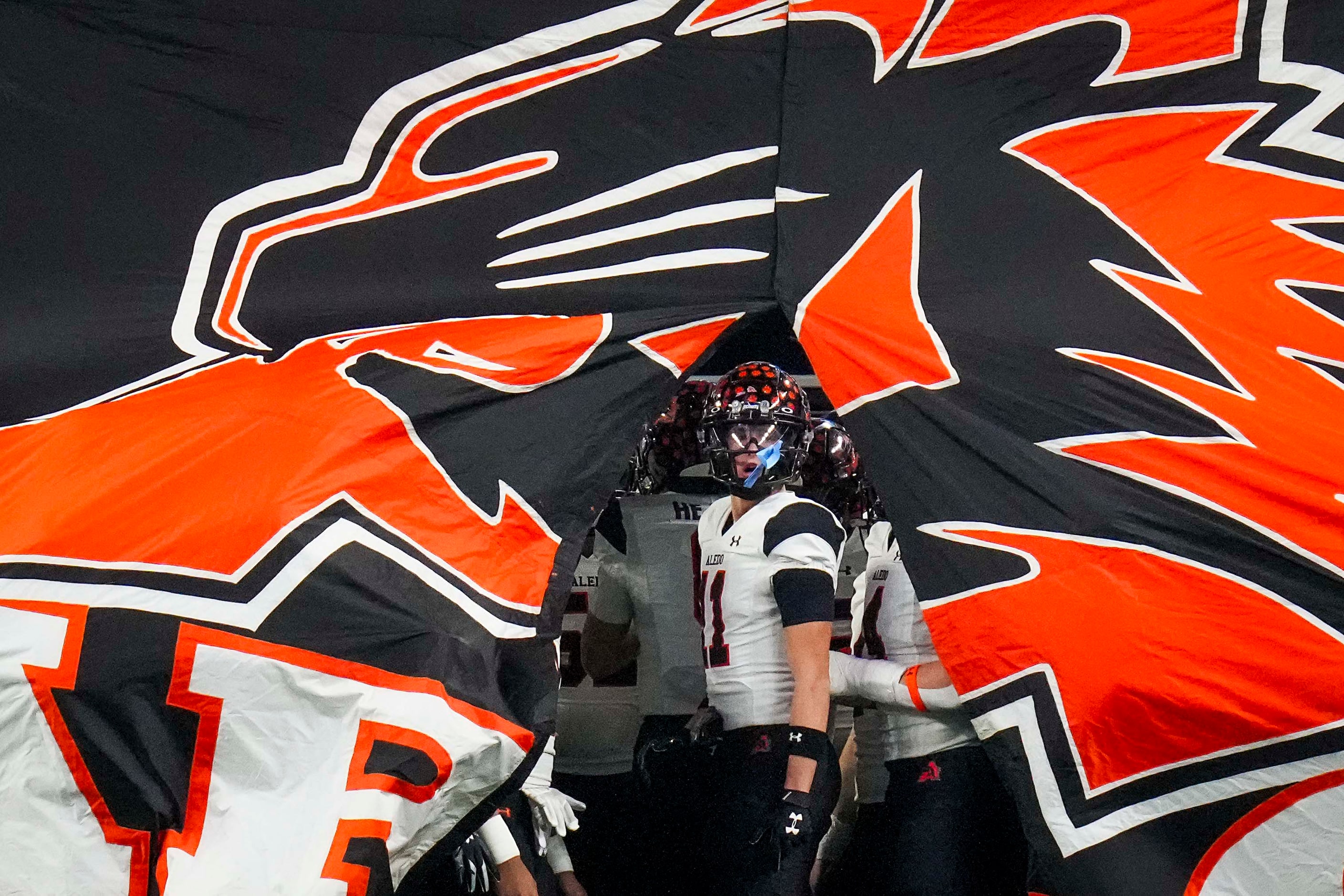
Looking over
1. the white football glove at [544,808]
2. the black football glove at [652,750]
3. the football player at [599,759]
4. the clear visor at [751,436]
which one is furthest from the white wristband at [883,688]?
the football player at [599,759]

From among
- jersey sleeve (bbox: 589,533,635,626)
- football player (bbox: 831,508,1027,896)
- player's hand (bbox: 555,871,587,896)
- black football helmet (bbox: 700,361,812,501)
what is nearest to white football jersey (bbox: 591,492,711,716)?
jersey sleeve (bbox: 589,533,635,626)

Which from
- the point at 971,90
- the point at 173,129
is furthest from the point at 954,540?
the point at 173,129

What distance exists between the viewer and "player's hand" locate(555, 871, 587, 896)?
4.03m

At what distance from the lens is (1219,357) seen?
10.9ft

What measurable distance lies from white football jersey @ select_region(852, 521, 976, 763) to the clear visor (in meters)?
0.43

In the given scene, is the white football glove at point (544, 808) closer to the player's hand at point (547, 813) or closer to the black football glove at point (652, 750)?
the player's hand at point (547, 813)

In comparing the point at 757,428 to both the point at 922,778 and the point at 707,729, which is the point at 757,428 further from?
the point at 922,778

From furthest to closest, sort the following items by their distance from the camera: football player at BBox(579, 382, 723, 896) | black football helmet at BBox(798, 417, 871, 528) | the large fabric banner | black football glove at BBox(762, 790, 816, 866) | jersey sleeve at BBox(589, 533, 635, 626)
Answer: black football helmet at BBox(798, 417, 871, 528), jersey sleeve at BBox(589, 533, 635, 626), football player at BBox(579, 382, 723, 896), black football glove at BBox(762, 790, 816, 866), the large fabric banner

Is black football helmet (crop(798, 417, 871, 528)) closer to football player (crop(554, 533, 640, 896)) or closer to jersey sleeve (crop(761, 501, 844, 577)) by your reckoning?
football player (crop(554, 533, 640, 896))

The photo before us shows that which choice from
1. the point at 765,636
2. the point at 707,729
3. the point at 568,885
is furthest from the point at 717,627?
the point at 568,885

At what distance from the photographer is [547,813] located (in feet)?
12.2

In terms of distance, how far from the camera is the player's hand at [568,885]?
13.2 feet

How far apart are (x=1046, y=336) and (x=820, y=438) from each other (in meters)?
1.38

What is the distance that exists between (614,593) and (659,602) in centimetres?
16
